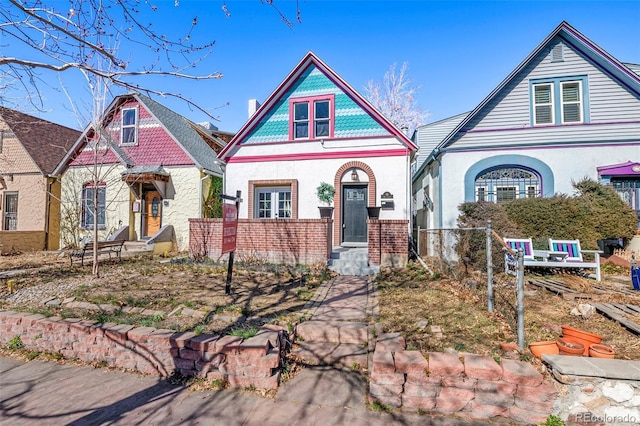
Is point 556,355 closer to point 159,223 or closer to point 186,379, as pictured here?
point 186,379

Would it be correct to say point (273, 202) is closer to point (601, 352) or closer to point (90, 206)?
point (90, 206)

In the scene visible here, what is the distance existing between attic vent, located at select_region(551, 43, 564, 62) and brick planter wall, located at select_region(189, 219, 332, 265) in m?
10.2

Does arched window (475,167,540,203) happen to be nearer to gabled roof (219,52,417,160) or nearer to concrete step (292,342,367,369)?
gabled roof (219,52,417,160)

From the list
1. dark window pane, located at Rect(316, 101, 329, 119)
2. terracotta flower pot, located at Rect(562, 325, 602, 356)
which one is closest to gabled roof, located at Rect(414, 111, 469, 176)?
dark window pane, located at Rect(316, 101, 329, 119)

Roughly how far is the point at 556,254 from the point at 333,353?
7149 mm

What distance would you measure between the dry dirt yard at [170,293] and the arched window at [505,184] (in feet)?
23.3

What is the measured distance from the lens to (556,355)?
323 cm

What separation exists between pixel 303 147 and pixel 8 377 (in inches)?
397

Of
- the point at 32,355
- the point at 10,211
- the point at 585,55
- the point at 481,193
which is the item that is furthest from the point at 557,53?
the point at 10,211

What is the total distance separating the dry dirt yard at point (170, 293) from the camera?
481 cm

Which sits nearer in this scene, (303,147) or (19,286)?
(19,286)

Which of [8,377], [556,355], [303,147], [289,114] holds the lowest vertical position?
[8,377]

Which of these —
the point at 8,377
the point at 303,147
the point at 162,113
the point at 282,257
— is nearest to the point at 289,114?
the point at 303,147

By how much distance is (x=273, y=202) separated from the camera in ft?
41.1
